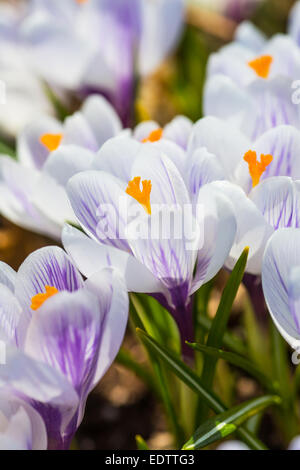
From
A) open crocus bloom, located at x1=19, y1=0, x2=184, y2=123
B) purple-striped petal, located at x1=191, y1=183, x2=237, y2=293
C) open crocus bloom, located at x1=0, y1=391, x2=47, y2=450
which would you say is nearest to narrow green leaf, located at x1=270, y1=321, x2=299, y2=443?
purple-striped petal, located at x1=191, y1=183, x2=237, y2=293

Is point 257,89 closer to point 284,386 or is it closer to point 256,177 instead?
point 256,177

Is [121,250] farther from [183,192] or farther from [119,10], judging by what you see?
[119,10]

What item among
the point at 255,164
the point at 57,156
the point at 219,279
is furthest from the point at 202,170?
the point at 219,279

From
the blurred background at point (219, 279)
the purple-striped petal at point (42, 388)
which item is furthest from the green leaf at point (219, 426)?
the blurred background at point (219, 279)

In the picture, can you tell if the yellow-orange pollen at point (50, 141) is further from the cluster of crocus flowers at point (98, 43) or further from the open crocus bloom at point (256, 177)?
the cluster of crocus flowers at point (98, 43)

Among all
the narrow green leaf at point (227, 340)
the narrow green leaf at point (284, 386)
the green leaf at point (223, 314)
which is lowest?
Result: the narrow green leaf at point (284, 386)

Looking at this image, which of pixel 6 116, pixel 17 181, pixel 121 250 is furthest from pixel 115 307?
pixel 6 116
